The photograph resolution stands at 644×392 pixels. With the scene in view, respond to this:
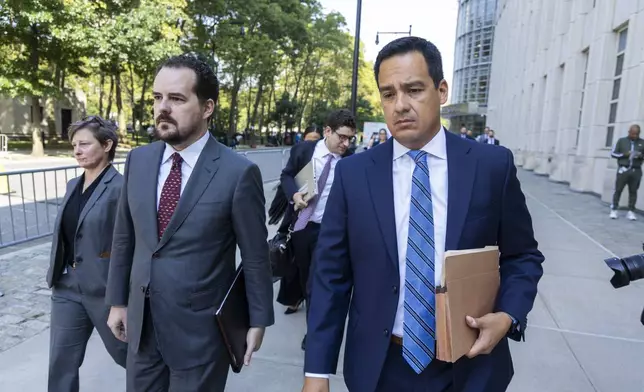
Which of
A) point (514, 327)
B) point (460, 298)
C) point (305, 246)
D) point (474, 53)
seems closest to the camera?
point (460, 298)

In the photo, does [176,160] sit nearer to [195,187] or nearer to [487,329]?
[195,187]

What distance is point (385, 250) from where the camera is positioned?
156cm

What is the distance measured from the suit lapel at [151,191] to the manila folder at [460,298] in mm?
1320

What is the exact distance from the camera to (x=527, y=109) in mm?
25812

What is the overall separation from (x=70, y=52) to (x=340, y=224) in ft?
77.5

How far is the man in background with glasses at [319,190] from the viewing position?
12.9 feet

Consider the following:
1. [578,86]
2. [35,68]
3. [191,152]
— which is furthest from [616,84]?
[35,68]

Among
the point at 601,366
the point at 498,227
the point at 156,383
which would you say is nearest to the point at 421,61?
the point at 498,227

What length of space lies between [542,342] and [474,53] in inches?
1994

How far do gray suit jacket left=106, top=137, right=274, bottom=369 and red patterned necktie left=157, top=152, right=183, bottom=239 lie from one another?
33mm

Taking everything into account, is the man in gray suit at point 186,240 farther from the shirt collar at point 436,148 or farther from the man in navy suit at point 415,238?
the shirt collar at point 436,148

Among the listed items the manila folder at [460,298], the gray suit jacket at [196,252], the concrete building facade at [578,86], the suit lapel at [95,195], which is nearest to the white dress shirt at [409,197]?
the manila folder at [460,298]

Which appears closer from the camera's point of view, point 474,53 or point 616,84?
point 616,84

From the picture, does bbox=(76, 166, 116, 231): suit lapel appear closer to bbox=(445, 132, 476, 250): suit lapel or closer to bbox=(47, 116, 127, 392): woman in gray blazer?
bbox=(47, 116, 127, 392): woman in gray blazer
